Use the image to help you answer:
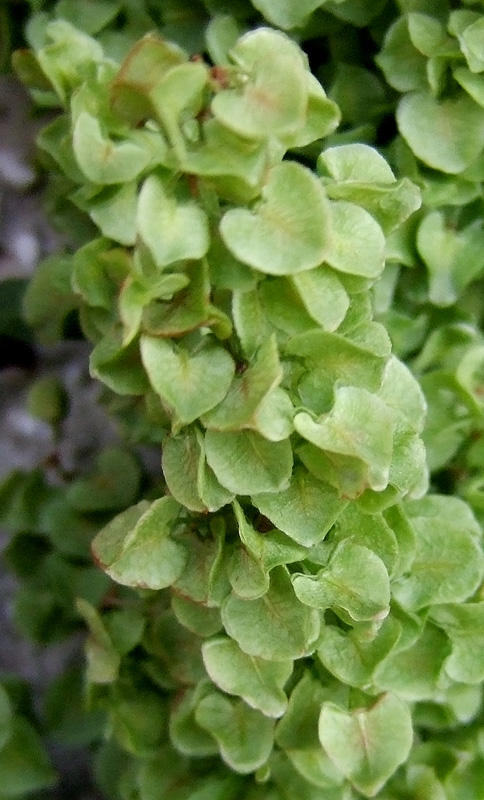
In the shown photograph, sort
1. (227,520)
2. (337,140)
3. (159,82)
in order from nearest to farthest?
1. (159,82)
2. (227,520)
3. (337,140)

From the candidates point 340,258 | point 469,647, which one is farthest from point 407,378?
point 469,647

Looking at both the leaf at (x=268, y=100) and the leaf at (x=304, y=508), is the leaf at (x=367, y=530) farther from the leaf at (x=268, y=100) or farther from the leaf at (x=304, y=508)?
the leaf at (x=268, y=100)

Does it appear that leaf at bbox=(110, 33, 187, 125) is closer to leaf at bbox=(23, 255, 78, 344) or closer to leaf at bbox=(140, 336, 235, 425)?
leaf at bbox=(140, 336, 235, 425)

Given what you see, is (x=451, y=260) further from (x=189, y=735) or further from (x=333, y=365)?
(x=189, y=735)

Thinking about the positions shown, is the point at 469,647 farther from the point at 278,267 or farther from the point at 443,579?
the point at 278,267

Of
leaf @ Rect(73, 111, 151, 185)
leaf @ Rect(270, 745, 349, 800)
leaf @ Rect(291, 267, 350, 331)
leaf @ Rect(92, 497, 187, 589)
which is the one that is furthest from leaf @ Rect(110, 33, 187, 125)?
leaf @ Rect(270, 745, 349, 800)

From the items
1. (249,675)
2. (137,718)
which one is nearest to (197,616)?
(249,675)
